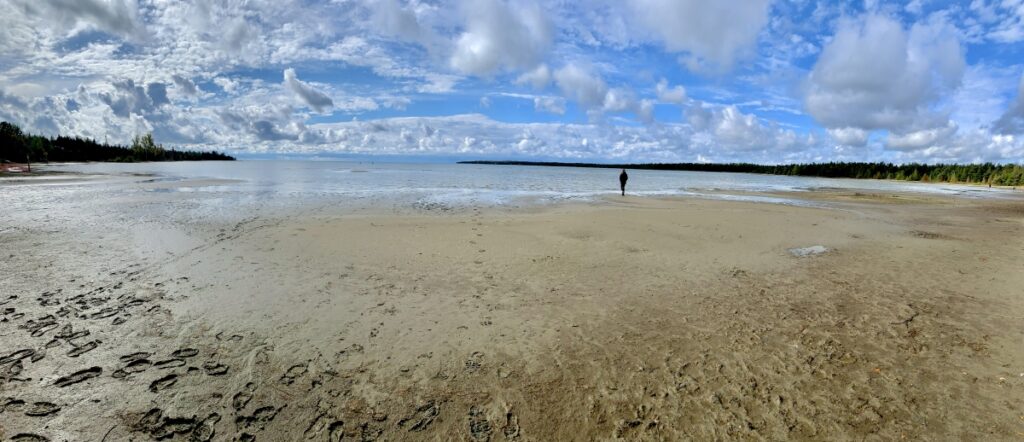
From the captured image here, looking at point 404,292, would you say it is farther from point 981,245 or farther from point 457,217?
point 981,245

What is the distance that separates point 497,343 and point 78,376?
4.47 metres

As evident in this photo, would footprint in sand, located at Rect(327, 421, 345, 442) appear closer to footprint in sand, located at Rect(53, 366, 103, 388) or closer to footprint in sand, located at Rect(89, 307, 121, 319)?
footprint in sand, located at Rect(53, 366, 103, 388)

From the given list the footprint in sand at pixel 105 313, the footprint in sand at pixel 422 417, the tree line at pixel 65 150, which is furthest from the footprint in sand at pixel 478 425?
the tree line at pixel 65 150

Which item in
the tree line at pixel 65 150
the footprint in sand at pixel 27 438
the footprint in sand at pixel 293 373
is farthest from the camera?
the tree line at pixel 65 150

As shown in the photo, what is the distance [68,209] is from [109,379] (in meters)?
18.3

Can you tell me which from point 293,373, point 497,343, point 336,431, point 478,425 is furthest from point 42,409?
point 497,343

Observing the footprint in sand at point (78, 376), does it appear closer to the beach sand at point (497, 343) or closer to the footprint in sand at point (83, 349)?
the beach sand at point (497, 343)

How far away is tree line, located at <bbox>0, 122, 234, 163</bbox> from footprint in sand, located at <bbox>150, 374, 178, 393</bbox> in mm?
93119

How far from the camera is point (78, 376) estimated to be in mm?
4641

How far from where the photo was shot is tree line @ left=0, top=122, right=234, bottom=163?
284 ft

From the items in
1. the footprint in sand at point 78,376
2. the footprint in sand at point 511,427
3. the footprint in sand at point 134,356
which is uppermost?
the footprint in sand at point 511,427

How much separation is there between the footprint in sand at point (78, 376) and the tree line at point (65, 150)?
9239 cm

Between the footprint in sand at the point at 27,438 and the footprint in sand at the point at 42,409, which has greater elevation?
the footprint in sand at the point at 42,409

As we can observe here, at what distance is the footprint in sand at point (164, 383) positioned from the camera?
447 centimetres
